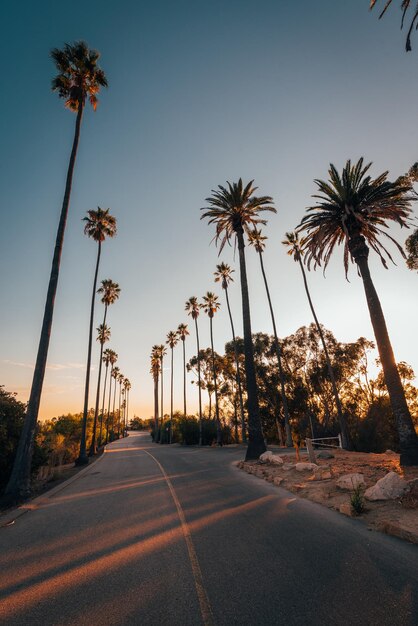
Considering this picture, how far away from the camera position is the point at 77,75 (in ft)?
53.6

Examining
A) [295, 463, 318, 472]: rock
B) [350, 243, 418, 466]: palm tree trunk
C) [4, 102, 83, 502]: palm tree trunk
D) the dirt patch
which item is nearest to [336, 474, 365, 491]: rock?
the dirt patch

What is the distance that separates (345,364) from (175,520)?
39.0 m

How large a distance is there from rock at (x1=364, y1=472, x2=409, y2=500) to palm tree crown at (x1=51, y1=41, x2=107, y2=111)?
21976 mm

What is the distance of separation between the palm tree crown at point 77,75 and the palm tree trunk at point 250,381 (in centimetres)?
1227

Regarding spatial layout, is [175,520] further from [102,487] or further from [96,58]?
[96,58]

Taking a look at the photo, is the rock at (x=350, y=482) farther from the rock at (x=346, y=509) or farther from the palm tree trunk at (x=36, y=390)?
the palm tree trunk at (x=36, y=390)

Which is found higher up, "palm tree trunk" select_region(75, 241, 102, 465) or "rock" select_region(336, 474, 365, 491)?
"palm tree trunk" select_region(75, 241, 102, 465)

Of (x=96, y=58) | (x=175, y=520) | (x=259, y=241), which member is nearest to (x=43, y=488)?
(x=175, y=520)

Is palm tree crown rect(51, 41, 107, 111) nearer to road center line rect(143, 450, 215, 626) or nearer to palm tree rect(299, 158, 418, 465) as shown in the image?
palm tree rect(299, 158, 418, 465)

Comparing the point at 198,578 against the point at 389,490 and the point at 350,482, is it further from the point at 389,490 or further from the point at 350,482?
the point at 350,482

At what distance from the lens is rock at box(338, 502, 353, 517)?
676 centimetres

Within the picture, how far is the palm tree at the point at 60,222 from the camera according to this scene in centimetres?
1085

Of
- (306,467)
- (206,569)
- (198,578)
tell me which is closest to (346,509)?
Result: (206,569)

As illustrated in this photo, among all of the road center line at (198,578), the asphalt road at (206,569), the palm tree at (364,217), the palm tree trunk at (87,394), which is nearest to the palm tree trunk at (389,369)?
the palm tree at (364,217)
